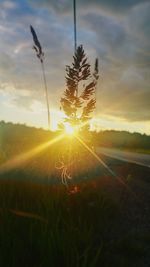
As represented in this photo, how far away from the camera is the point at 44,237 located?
4.34m

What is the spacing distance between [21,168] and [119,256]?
11.0 feet

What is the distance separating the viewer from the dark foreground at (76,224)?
4277 millimetres

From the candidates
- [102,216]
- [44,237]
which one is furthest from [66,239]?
[102,216]

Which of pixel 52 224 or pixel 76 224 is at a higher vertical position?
pixel 52 224

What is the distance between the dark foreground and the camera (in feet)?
14.0

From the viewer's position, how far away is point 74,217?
5688 mm

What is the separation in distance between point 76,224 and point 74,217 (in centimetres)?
20

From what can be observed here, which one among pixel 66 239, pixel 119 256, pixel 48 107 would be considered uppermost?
pixel 48 107

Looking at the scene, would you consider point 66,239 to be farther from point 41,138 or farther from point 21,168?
point 41,138

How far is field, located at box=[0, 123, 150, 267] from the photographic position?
4.30 m

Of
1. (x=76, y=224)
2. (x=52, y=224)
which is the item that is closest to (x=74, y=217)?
(x=76, y=224)

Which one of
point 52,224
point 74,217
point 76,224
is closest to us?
point 52,224

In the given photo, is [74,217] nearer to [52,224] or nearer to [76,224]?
[76,224]

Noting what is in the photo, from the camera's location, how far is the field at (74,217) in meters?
4.30
